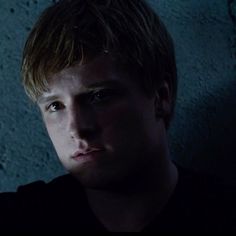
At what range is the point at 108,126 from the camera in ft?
2.71

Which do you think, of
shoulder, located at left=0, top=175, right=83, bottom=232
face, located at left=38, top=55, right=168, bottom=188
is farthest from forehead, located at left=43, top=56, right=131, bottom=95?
shoulder, located at left=0, top=175, right=83, bottom=232

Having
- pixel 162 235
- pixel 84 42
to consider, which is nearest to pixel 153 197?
pixel 162 235

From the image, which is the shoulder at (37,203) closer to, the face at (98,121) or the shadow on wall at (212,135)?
the face at (98,121)

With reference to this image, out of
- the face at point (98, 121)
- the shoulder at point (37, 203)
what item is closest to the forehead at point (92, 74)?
the face at point (98, 121)

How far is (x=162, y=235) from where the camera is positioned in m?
0.89

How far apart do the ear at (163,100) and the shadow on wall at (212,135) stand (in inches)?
7.3

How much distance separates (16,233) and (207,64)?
1.78 ft

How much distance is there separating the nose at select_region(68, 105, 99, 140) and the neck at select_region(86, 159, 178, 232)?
142 millimetres

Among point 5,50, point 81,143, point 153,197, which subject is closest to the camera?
point 81,143

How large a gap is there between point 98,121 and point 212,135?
37 centimetres

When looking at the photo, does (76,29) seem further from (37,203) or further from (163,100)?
(37,203)

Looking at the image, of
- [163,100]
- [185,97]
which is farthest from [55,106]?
[185,97]

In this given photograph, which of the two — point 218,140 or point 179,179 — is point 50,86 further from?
point 218,140

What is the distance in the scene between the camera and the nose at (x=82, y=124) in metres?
0.81
